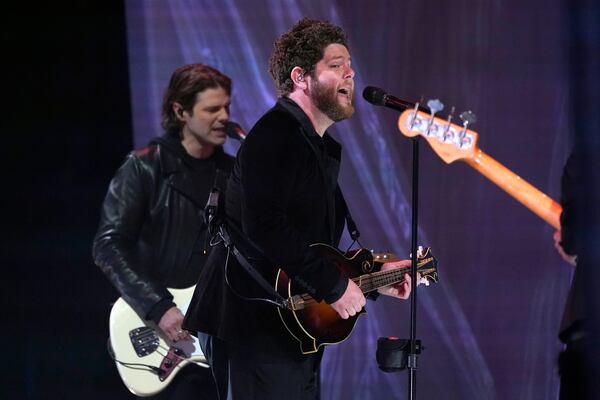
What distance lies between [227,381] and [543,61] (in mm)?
2308

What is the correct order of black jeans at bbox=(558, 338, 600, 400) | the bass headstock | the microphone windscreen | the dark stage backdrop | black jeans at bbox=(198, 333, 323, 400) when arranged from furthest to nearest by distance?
1. the dark stage backdrop
2. the bass headstock
3. the microphone windscreen
4. black jeans at bbox=(198, 333, 323, 400)
5. black jeans at bbox=(558, 338, 600, 400)

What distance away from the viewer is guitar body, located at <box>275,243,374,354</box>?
247 cm

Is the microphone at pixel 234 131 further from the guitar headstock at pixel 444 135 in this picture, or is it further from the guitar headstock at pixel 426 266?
the guitar headstock at pixel 426 266

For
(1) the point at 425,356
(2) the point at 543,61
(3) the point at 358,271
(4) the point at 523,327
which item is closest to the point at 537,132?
(2) the point at 543,61

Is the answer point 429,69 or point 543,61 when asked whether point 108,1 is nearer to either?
point 429,69

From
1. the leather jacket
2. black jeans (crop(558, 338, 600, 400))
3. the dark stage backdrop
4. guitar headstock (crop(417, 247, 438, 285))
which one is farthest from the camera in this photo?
the dark stage backdrop

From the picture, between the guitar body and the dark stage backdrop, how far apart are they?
A: 157 centimetres

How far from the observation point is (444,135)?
11.9 ft

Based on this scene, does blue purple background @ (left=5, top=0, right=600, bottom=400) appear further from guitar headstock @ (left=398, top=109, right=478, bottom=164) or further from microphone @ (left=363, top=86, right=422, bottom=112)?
microphone @ (left=363, top=86, right=422, bottom=112)

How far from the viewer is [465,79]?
4070 millimetres

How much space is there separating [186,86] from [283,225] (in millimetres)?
1606

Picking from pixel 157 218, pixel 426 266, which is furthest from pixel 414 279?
pixel 157 218

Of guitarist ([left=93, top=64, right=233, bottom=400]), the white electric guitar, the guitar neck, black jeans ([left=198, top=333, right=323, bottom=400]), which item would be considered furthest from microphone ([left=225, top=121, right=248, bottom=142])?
black jeans ([left=198, top=333, right=323, bottom=400])

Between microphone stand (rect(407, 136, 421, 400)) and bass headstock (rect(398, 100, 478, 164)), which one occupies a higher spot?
bass headstock (rect(398, 100, 478, 164))
